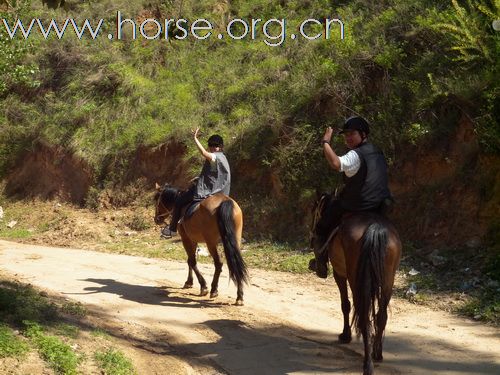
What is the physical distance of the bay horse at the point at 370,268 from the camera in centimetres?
573

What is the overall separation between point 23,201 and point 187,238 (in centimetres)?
1380

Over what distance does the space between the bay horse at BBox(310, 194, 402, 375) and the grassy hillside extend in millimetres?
3327

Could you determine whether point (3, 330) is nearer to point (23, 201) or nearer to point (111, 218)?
point (111, 218)

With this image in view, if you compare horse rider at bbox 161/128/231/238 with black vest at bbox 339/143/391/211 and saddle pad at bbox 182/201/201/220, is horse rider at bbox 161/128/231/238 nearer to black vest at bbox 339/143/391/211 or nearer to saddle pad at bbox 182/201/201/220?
saddle pad at bbox 182/201/201/220

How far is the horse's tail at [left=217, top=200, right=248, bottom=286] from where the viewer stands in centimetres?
874

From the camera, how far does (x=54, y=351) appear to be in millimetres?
5516

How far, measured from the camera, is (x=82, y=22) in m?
27.0

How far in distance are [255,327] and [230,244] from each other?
4.84 ft

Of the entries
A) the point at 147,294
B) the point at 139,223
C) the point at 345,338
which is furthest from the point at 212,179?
the point at 139,223

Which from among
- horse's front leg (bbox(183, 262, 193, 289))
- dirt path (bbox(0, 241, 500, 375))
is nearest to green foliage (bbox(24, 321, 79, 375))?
dirt path (bbox(0, 241, 500, 375))

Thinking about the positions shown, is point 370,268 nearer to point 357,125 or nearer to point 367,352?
point 367,352

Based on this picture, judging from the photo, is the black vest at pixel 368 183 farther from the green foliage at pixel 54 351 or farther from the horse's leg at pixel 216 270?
the horse's leg at pixel 216 270

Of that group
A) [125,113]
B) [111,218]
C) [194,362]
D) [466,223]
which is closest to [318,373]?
[194,362]

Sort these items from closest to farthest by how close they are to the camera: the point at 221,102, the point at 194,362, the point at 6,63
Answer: the point at 194,362, the point at 6,63, the point at 221,102
